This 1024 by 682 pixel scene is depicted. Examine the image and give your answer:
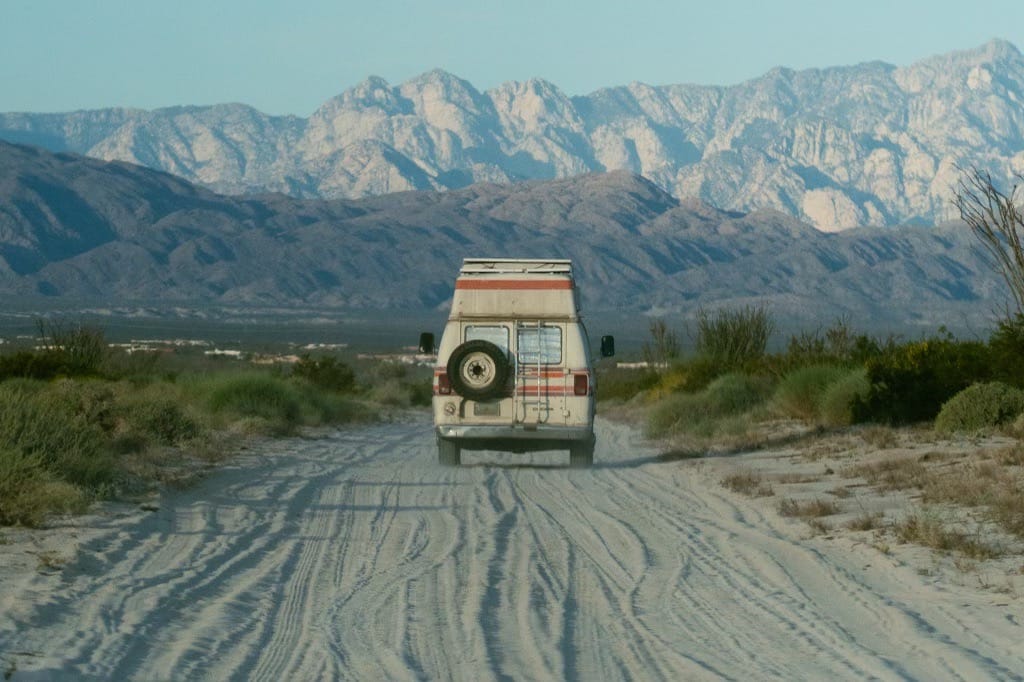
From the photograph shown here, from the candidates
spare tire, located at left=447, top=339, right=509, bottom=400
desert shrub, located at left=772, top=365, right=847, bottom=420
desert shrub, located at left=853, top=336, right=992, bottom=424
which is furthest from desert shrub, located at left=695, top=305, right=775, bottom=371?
spare tire, located at left=447, top=339, right=509, bottom=400

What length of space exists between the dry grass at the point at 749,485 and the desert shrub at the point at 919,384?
22.2 feet

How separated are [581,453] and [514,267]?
8.71ft

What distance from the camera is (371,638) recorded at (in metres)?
8.85

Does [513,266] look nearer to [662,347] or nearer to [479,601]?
[479,601]

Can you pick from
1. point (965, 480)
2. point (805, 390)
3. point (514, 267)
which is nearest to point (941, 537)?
point (965, 480)

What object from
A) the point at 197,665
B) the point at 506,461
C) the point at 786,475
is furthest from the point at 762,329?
the point at 197,665

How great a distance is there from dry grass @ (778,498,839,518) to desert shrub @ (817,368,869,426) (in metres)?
11.5

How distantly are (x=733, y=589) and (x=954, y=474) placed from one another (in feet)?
21.3

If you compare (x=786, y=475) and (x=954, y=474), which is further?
(x=786, y=475)

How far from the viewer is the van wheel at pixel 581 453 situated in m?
21.1

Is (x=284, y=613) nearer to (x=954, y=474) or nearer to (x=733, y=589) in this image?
(x=733, y=589)

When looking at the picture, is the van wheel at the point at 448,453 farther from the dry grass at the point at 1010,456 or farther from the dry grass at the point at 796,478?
the dry grass at the point at 1010,456

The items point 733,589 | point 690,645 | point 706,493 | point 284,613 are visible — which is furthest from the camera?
point 706,493

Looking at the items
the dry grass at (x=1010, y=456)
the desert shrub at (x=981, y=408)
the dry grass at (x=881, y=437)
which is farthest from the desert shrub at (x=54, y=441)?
the desert shrub at (x=981, y=408)
